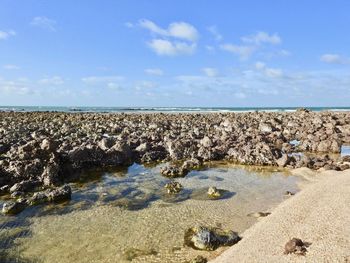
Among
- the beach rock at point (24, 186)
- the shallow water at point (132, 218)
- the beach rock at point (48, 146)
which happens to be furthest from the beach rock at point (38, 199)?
the beach rock at point (48, 146)

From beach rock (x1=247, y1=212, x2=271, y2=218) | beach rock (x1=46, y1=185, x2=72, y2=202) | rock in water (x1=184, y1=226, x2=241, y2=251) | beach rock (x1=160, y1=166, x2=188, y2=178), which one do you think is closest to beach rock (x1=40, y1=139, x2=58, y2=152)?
beach rock (x1=46, y1=185, x2=72, y2=202)

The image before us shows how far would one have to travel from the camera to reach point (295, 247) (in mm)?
8016

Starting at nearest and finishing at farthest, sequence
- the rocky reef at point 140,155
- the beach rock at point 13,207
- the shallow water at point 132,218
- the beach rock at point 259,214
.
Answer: the shallow water at point 132,218, the beach rock at point 259,214, the beach rock at point 13,207, the rocky reef at point 140,155

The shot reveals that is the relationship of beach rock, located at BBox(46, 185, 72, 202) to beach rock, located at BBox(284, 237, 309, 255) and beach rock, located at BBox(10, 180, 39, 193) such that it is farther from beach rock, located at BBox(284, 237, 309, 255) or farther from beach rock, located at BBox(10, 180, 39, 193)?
beach rock, located at BBox(284, 237, 309, 255)

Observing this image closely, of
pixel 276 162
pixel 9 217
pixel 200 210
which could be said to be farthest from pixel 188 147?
pixel 9 217

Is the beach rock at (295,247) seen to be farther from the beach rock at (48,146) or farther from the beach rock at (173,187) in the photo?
the beach rock at (48,146)

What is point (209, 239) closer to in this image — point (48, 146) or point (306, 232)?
point (306, 232)

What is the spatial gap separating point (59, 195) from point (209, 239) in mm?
6740

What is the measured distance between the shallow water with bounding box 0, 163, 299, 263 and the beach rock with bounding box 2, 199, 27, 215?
30 centimetres

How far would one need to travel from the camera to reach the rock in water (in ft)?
31.6

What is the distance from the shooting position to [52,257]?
9289 millimetres

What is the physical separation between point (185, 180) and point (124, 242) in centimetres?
706

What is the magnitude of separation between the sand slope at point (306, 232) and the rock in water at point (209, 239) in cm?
42

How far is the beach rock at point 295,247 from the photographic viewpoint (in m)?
7.95
